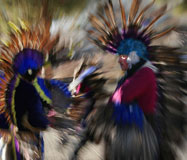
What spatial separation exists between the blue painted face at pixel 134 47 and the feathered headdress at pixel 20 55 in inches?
13.8

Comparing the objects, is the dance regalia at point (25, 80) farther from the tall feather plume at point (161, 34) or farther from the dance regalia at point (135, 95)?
the tall feather plume at point (161, 34)

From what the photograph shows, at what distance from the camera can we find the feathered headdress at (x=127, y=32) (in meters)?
1.11

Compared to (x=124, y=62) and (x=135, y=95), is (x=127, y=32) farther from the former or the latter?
(x=135, y=95)

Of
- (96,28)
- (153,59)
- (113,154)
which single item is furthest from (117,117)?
(96,28)

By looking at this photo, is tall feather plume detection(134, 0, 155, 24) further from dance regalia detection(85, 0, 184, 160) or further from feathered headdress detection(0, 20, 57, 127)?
feathered headdress detection(0, 20, 57, 127)

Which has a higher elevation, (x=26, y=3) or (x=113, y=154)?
(x=26, y=3)

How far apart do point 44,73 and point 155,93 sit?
52 centimetres

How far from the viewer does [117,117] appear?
1.17 m

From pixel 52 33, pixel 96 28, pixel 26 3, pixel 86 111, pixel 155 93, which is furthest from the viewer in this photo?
pixel 86 111

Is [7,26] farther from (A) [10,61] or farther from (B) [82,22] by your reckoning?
(B) [82,22]

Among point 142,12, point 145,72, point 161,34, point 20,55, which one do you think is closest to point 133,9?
point 142,12

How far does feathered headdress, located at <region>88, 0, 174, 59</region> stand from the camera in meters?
1.11

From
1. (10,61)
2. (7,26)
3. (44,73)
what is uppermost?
(7,26)

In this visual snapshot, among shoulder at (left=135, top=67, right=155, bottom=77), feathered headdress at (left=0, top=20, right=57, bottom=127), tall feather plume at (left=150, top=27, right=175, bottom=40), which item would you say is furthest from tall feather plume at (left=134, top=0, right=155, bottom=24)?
feathered headdress at (left=0, top=20, right=57, bottom=127)
